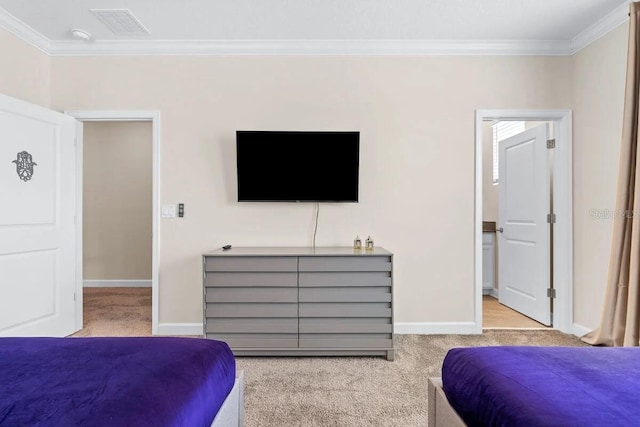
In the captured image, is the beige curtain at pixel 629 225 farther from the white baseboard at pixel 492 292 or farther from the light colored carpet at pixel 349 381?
the white baseboard at pixel 492 292

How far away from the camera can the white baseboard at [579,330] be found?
3.20 metres

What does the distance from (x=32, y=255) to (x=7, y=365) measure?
7.26 feet

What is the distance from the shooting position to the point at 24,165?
2.94 metres

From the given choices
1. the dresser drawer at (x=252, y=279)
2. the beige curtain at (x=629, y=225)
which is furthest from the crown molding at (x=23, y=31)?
the beige curtain at (x=629, y=225)

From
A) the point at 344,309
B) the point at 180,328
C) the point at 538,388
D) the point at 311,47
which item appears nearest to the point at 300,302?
the point at 344,309

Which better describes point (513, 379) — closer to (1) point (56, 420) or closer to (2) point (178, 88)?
(1) point (56, 420)

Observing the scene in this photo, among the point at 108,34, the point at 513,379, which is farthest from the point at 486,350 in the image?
the point at 108,34

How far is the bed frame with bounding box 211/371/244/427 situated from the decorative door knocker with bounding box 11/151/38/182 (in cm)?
256

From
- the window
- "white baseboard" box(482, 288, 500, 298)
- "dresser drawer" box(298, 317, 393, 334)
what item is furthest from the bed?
the window

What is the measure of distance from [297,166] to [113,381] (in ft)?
7.86

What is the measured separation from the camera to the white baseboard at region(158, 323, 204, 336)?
11.1 feet

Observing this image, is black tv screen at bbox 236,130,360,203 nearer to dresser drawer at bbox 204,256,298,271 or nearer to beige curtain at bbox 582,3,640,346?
dresser drawer at bbox 204,256,298,271

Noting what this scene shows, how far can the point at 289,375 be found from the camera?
2543 millimetres

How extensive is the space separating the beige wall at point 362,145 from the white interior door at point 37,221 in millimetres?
692
